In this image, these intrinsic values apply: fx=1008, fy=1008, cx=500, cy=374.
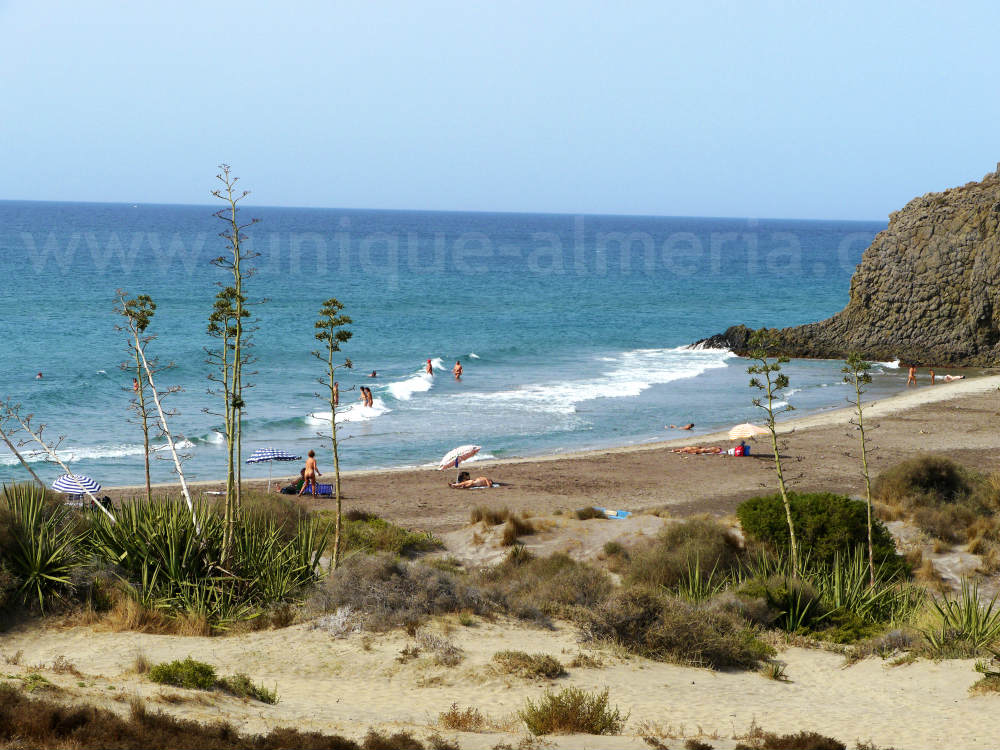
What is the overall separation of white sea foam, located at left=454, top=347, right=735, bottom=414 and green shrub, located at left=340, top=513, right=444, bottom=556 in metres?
19.9

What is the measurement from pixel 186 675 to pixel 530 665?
3396mm

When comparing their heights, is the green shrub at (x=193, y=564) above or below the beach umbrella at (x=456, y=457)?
above

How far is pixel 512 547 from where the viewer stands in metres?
17.9

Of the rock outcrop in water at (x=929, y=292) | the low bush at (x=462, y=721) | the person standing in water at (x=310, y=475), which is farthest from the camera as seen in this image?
the rock outcrop in water at (x=929, y=292)

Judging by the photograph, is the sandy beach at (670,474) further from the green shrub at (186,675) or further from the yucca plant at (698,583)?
the green shrub at (186,675)

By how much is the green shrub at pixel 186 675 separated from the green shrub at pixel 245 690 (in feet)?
0.37

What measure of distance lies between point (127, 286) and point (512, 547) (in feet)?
228

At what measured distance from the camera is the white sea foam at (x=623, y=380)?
134ft

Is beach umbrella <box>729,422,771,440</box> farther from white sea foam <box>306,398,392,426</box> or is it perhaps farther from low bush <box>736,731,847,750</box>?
low bush <box>736,731,847,750</box>

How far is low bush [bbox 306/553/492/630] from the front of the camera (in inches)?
456

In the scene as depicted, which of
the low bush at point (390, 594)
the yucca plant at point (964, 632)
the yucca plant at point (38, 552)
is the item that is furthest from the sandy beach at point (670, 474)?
the yucca plant at point (38, 552)

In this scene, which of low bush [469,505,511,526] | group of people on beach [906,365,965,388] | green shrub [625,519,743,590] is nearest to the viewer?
green shrub [625,519,743,590]

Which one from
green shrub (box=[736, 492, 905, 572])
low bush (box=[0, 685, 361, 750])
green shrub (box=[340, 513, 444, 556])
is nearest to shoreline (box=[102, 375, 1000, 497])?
green shrub (box=[340, 513, 444, 556])

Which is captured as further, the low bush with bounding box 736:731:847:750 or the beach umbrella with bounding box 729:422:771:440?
the beach umbrella with bounding box 729:422:771:440
